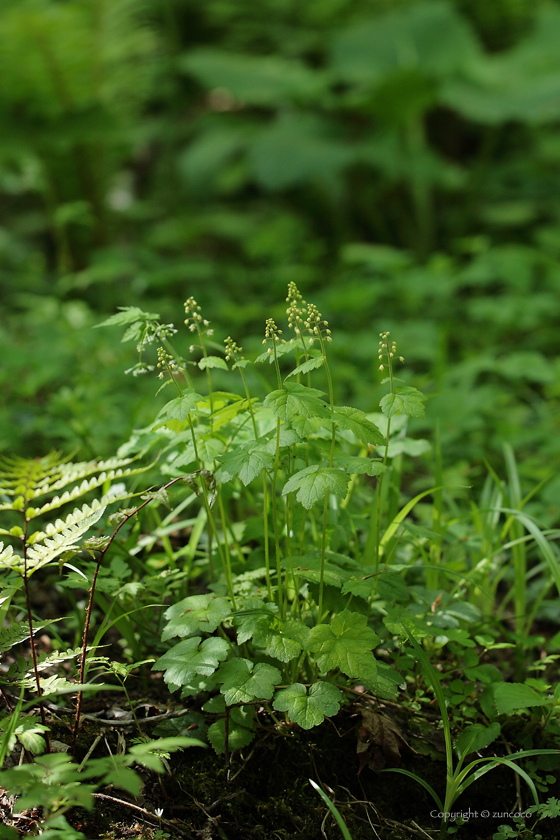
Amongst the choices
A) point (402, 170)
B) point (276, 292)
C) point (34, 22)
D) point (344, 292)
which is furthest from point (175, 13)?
point (344, 292)

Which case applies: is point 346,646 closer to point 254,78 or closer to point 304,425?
point 304,425

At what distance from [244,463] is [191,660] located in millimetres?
321

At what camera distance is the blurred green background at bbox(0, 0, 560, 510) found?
2568mm

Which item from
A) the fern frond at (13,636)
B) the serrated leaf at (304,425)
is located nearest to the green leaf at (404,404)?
the serrated leaf at (304,425)

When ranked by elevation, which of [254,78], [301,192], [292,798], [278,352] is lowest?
[292,798]

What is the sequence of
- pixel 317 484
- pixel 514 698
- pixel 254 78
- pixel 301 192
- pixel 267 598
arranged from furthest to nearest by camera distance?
pixel 301 192 → pixel 254 78 → pixel 267 598 → pixel 514 698 → pixel 317 484

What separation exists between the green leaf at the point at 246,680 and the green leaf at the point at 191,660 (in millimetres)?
29

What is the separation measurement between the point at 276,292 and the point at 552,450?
1944mm

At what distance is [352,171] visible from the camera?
4062 mm

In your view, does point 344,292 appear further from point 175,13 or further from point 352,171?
point 175,13

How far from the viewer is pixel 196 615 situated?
983mm

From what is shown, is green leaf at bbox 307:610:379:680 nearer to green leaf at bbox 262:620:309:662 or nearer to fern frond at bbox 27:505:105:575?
green leaf at bbox 262:620:309:662

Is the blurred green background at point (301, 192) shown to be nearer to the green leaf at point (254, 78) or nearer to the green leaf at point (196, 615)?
the green leaf at point (254, 78)

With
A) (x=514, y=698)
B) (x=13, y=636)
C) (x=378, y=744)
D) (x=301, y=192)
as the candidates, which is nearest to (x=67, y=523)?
(x=13, y=636)
